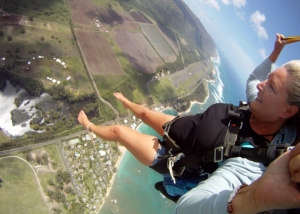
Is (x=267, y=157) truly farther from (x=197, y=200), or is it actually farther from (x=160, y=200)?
Answer: (x=160, y=200)

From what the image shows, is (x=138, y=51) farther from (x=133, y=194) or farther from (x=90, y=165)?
(x=133, y=194)

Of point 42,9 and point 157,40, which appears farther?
point 157,40

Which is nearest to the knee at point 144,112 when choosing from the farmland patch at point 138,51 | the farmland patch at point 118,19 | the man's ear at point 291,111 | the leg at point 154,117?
the leg at point 154,117

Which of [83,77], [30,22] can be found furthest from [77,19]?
[83,77]

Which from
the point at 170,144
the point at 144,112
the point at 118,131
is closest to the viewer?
the point at 170,144

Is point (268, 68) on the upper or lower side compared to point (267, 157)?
upper

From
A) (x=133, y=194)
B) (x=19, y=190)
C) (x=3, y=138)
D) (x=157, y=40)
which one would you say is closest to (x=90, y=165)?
(x=133, y=194)

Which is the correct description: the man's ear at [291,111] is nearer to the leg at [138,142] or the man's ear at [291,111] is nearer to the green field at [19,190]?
the leg at [138,142]
